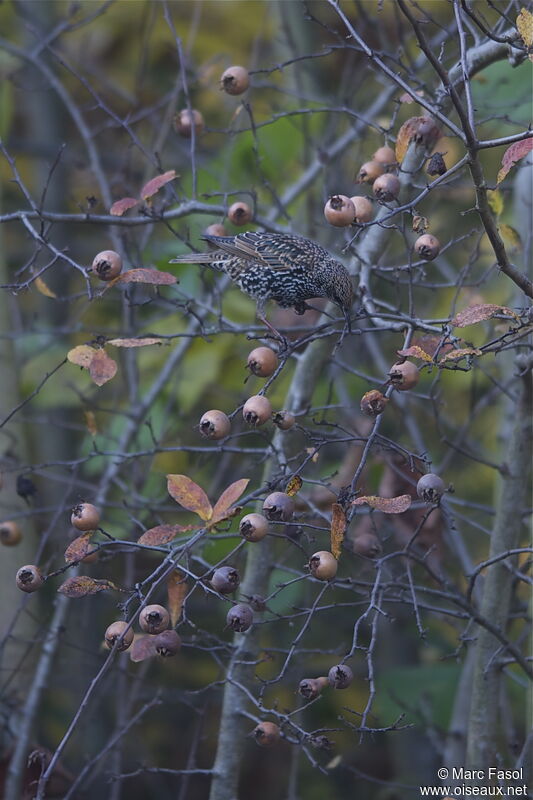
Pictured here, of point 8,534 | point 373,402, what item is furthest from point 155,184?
point 8,534

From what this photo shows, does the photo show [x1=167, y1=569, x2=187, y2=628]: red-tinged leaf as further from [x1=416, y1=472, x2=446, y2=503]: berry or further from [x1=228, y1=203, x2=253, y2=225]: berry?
[x1=228, y1=203, x2=253, y2=225]: berry

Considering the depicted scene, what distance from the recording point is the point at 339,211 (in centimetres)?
217

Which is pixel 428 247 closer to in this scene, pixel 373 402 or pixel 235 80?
pixel 373 402

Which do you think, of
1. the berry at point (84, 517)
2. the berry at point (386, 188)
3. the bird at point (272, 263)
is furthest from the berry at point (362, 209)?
the berry at point (84, 517)

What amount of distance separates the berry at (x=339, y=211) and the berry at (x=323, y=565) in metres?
0.80

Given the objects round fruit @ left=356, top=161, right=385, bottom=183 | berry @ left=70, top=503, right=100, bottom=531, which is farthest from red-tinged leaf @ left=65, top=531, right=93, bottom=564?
round fruit @ left=356, top=161, right=385, bottom=183

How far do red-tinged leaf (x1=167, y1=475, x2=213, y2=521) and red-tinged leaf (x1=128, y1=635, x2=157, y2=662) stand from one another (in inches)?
13.3

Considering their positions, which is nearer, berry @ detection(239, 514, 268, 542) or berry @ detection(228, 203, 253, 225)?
berry @ detection(239, 514, 268, 542)

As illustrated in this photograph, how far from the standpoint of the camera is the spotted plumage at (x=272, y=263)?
9.76ft

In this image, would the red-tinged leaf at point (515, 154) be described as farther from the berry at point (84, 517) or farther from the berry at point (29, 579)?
the berry at point (29, 579)

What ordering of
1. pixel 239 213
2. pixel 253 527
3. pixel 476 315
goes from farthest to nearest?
pixel 239 213 < pixel 476 315 < pixel 253 527

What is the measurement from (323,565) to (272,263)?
4.76ft

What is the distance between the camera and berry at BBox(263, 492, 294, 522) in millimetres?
1967

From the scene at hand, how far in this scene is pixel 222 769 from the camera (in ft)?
9.34
